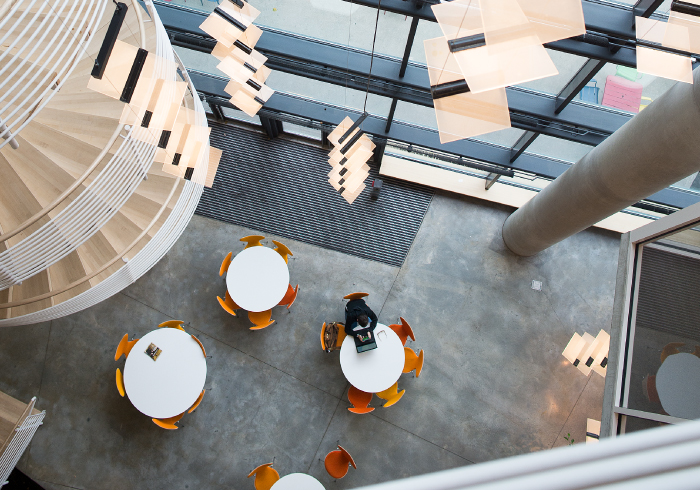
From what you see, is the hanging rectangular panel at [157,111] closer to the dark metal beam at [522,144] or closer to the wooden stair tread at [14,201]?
the wooden stair tread at [14,201]

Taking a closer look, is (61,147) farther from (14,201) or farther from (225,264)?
(225,264)

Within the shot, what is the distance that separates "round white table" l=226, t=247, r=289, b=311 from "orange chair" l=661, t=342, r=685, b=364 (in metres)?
5.41

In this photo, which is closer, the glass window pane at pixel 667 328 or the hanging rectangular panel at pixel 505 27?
the hanging rectangular panel at pixel 505 27

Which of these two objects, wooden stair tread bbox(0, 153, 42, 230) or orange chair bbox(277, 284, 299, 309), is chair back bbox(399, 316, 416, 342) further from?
wooden stair tread bbox(0, 153, 42, 230)

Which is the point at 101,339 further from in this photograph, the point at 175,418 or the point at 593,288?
the point at 593,288

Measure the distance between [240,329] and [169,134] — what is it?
4.76 metres

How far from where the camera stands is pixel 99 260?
5500mm

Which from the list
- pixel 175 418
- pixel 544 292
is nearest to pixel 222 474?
pixel 175 418

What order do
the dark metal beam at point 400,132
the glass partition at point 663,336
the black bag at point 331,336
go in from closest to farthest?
the glass partition at point 663,336 < the black bag at point 331,336 < the dark metal beam at point 400,132

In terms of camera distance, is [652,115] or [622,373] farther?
[622,373]

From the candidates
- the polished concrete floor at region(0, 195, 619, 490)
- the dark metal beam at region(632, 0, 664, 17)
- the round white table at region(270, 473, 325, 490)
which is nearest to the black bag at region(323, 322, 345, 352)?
the polished concrete floor at region(0, 195, 619, 490)

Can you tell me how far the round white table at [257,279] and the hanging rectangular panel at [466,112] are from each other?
16.4 ft

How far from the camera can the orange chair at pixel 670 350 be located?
467 cm

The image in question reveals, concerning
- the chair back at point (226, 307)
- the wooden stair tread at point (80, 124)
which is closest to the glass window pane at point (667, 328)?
the chair back at point (226, 307)
